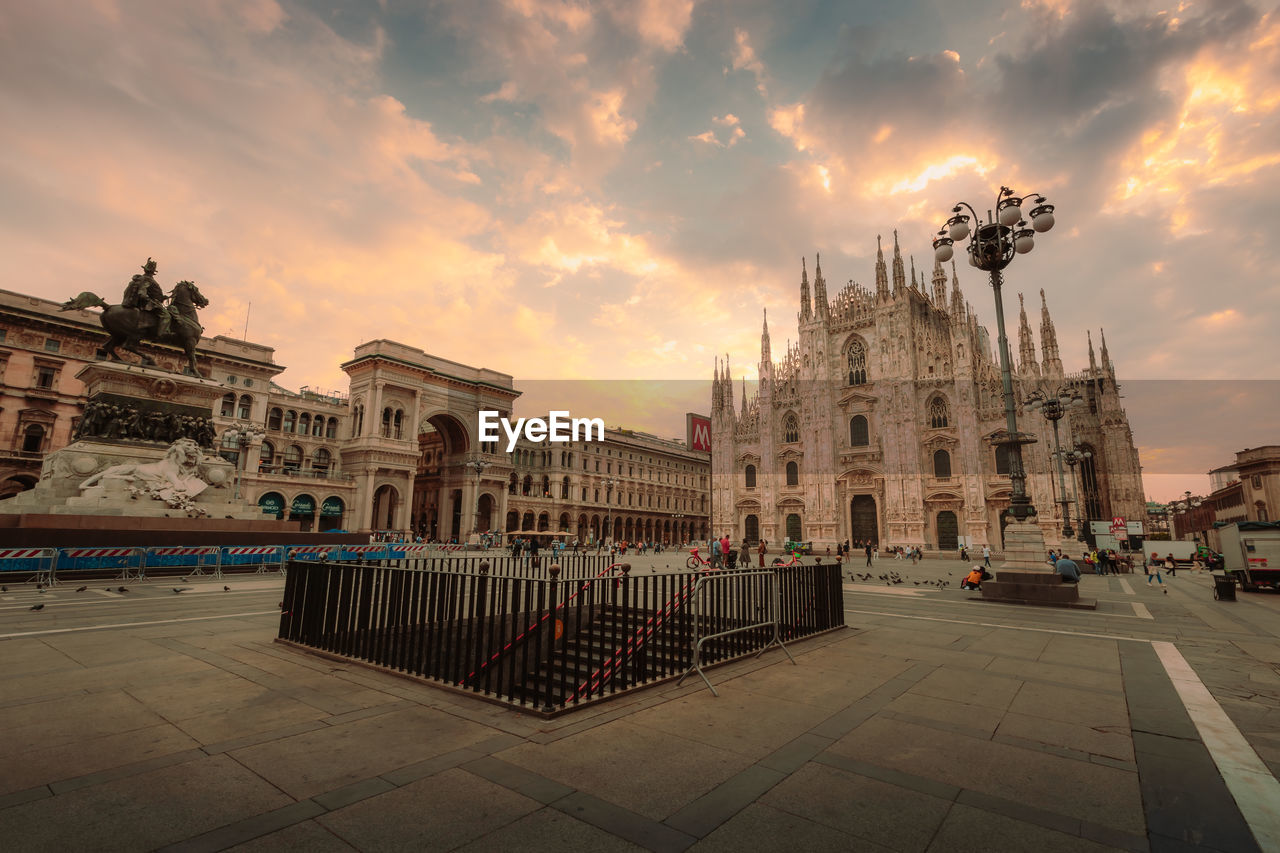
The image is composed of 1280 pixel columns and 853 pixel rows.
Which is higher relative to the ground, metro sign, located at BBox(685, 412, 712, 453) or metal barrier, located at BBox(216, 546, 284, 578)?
metro sign, located at BBox(685, 412, 712, 453)

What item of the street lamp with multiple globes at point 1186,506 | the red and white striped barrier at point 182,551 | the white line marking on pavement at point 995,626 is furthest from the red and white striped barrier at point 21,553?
the street lamp with multiple globes at point 1186,506

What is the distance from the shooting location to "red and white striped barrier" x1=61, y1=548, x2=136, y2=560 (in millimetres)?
15227

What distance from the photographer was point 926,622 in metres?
10.4

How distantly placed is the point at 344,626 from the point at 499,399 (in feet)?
172

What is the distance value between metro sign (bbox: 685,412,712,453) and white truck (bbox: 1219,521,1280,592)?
44.0 meters

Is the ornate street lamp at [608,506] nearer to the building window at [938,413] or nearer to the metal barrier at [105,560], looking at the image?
the building window at [938,413]

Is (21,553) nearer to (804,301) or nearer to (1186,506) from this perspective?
(804,301)

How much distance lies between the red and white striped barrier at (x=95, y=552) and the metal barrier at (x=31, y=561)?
343 millimetres

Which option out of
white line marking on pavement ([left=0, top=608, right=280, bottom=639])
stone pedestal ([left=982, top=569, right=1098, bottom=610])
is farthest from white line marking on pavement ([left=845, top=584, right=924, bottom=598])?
white line marking on pavement ([left=0, top=608, right=280, bottom=639])

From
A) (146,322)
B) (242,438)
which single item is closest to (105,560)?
(146,322)

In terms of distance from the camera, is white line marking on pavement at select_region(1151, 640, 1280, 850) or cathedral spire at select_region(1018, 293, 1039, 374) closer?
white line marking on pavement at select_region(1151, 640, 1280, 850)

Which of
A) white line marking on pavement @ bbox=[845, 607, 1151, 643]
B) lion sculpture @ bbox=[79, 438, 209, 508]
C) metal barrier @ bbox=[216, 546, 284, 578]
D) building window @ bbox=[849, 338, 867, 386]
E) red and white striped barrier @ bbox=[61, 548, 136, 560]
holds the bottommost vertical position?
white line marking on pavement @ bbox=[845, 607, 1151, 643]

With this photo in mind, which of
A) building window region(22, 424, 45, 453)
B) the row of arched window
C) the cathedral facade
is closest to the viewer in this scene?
building window region(22, 424, 45, 453)

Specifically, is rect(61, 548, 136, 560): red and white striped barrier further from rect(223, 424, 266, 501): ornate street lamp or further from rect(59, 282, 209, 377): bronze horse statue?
rect(223, 424, 266, 501): ornate street lamp
